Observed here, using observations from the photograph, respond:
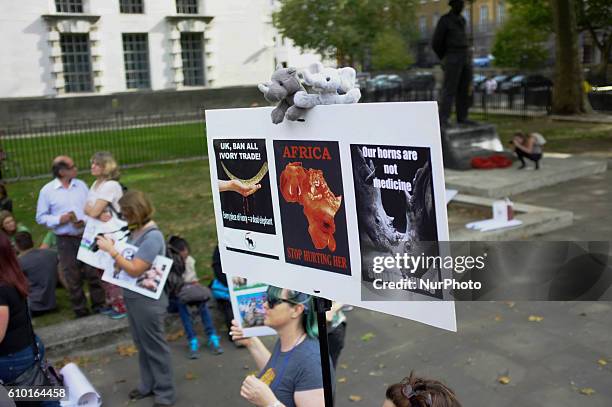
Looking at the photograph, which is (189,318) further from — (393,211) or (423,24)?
(423,24)

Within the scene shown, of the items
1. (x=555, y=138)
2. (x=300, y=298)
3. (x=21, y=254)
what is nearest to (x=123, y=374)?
(x=21, y=254)

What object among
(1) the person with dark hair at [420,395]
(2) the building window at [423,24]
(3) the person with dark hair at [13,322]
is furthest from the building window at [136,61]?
(2) the building window at [423,24]

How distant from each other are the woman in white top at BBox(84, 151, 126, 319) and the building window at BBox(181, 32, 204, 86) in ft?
108

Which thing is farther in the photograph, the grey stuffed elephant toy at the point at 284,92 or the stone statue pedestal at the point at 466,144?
the stone statue pedestal at the point at 466,144

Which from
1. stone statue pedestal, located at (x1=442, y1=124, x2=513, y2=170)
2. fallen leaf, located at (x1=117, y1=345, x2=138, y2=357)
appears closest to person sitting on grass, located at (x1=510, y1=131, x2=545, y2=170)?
stone statue pedestal, located at (x1=442, y1=124, x2=513, y2=170)

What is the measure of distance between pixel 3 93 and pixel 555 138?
26.0 metres

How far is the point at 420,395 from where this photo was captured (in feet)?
8.20

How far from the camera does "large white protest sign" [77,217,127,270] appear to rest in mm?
5891

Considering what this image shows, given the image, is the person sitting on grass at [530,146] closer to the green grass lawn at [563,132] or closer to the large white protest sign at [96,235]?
the green grass lawn at [563,132]

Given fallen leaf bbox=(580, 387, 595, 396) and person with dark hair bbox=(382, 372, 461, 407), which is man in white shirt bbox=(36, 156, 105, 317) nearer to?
fallen leaf bbox=(580, 387, 595, 396)

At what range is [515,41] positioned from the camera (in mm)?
51688

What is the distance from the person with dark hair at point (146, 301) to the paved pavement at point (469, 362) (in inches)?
11.0

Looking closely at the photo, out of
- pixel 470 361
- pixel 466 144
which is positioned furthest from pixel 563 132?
pixel 470 361

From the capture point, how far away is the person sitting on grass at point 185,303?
21.2 feet
